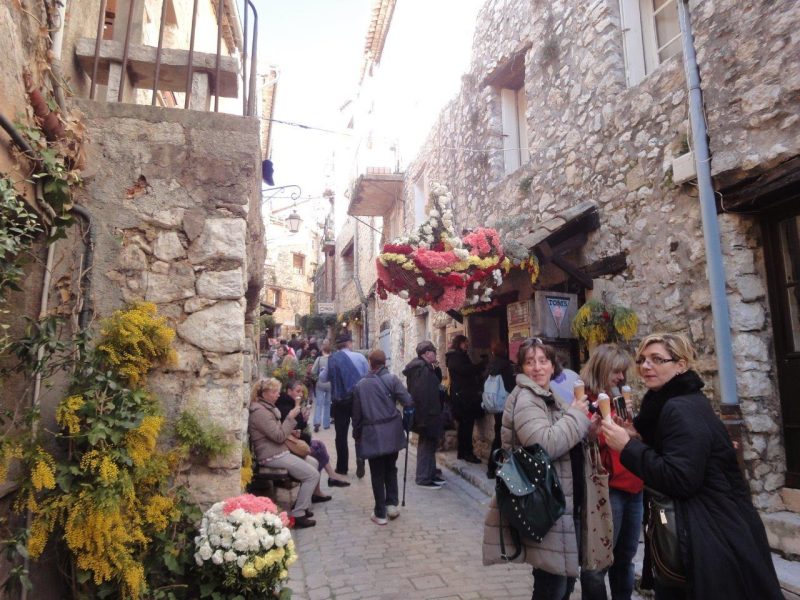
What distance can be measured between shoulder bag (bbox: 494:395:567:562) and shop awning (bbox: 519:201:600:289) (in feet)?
10.2

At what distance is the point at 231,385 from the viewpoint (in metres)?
3.27

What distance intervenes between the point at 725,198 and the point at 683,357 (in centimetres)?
240

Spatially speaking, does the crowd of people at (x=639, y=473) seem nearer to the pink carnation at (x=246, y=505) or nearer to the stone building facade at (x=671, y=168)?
the pink carnation at (x=246, y=505)

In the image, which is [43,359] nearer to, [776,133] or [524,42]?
[776,133]

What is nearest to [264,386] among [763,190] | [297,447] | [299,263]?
[297,447]

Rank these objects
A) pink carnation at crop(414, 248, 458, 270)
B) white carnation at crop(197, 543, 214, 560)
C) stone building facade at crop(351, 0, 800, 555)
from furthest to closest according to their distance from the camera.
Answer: pink carnation at crop(414, 248, 458, 270)
stone building facade at crop(351, 0, 800, 555)
white carnation at crop(197, 543, 214, 560)

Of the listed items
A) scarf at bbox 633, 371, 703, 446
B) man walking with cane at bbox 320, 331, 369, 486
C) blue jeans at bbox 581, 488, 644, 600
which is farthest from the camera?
man walking with cane at bbox 320, 331, 369, 486

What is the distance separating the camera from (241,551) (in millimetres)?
2896

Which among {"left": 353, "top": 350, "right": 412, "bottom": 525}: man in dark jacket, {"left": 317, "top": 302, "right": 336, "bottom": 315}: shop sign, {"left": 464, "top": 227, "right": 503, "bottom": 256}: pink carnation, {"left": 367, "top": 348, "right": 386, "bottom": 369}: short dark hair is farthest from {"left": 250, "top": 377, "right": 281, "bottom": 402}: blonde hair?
{"left": 317, "top": 302, "right": 336, "bottom": 315}: shop sign

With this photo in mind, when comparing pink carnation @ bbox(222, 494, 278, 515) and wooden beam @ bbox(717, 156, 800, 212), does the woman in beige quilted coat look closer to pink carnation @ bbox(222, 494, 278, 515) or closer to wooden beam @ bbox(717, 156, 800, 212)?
pink carnation @ bbox(222, 494, 278, 515)

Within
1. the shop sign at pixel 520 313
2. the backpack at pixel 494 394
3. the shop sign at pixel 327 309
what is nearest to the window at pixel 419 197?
the shop sign at pixel 520 313

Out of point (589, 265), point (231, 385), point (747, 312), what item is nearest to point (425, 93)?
point (589, 265)

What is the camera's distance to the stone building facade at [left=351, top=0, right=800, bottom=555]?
386 cm

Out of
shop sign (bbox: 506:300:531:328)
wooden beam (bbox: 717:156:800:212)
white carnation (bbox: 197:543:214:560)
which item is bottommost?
white carnation (bbox: 197:543:214:560)
